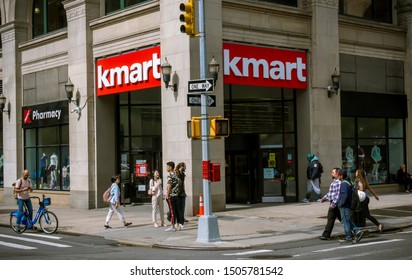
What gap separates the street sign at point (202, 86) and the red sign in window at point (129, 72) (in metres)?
7.18

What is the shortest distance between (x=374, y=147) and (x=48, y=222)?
50.1 feet

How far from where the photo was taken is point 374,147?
27719 millimetres

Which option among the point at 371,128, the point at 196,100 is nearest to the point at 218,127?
the point at 196,100

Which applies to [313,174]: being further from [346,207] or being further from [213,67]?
[346,207]

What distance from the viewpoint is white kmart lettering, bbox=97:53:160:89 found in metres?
22.9

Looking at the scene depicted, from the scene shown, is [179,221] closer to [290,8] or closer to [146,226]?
[146,226]

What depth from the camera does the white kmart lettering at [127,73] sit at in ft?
75.0

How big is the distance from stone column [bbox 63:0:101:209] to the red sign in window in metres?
0.59

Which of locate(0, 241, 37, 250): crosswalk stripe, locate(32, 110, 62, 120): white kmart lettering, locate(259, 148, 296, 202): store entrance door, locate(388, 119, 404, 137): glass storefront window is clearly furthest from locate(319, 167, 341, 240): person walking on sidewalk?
locate(32, 110, 62, 120): white kmart lettering

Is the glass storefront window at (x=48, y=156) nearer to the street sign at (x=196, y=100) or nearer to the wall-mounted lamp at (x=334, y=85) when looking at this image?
the wall-mounted lamp at (x=334, y=85)

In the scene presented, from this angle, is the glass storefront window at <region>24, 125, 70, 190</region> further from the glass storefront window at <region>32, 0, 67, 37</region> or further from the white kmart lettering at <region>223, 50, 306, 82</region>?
the white kmart lettering at <region>223, 50, 306, 82</region>

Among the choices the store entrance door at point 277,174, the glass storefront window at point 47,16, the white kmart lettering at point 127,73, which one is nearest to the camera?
the white kmart lettering at point 127,73

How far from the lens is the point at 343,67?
26422mm

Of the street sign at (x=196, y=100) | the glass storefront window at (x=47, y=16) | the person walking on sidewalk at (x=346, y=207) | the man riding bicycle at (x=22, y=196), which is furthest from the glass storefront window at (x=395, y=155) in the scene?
the man riding bicycle at (x=22, y=196)
